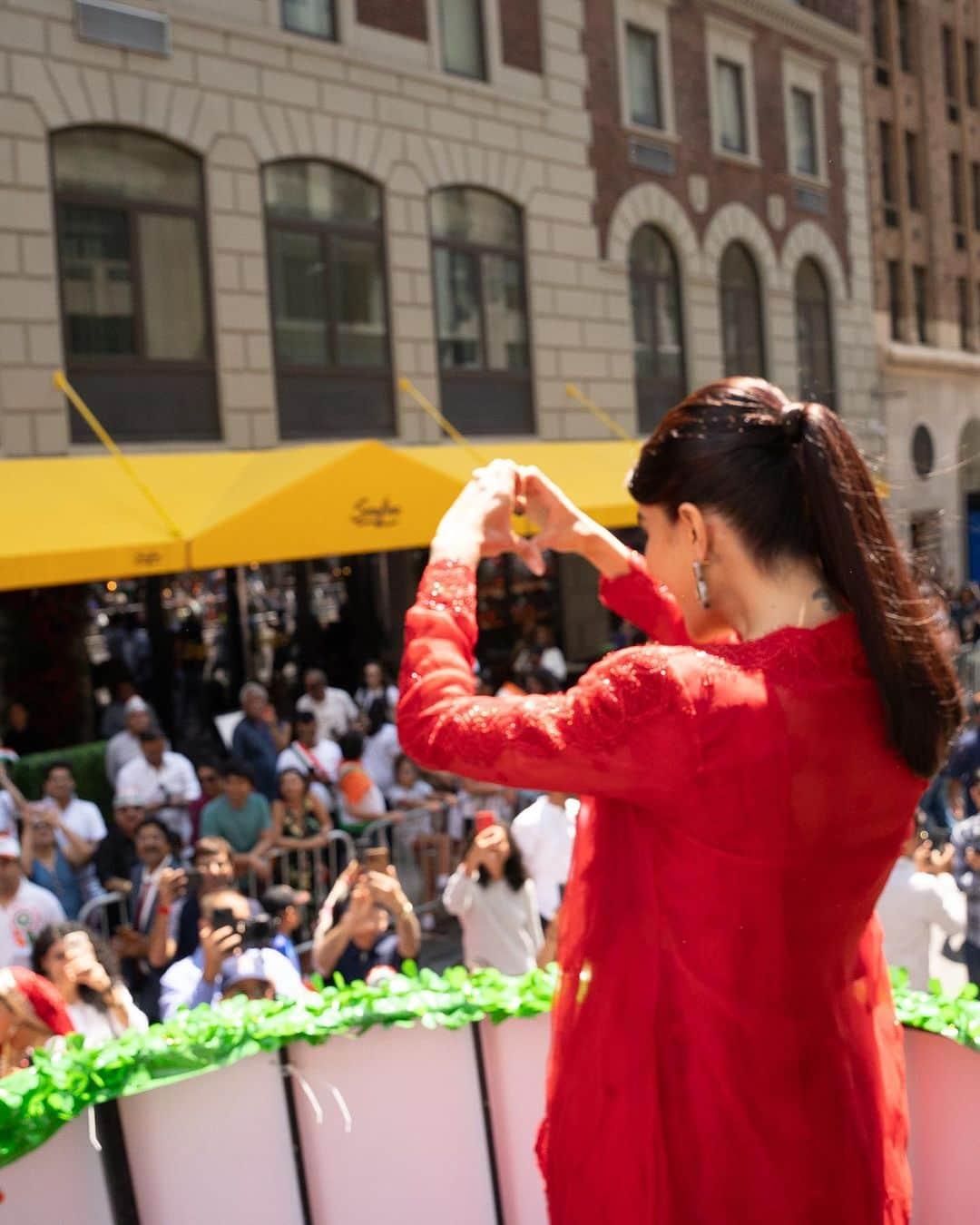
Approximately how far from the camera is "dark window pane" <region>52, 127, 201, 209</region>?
13.3 m

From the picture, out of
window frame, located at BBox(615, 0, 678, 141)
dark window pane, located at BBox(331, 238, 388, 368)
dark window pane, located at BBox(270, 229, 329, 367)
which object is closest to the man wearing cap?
dark window pane, located at BBox(270, 229, 329, 367)

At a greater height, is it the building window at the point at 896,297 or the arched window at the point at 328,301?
the building window at the point at 896,297

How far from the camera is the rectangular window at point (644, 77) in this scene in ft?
66.5

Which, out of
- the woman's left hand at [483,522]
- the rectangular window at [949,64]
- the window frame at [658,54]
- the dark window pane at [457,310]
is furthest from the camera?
the rectangular window at [949,64]

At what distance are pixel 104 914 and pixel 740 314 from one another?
17.1 m

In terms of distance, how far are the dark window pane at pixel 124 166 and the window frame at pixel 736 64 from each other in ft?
33.7

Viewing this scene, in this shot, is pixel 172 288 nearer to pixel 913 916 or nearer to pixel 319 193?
pixel 319 193

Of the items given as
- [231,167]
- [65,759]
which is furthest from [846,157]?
[65,759]

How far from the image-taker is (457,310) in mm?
17375

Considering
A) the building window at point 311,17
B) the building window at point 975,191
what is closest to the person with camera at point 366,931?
the building window at point 311,17

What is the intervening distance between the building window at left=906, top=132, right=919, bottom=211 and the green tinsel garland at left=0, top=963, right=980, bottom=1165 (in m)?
29.6

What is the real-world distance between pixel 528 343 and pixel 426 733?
16.9m

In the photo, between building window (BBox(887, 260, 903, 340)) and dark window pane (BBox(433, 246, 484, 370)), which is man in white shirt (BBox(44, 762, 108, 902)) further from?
building window (BBox(887, 260, 903, 340))

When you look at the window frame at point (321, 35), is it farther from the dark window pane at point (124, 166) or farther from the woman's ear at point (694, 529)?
the woman's ear at point (694, 529)
